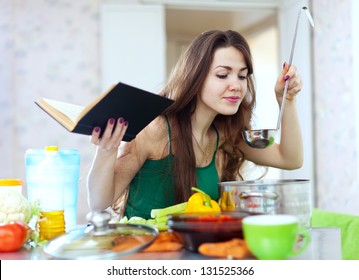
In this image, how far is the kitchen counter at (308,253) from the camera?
844 millimetres

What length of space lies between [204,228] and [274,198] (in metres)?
0.17

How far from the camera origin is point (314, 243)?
0.95 metres

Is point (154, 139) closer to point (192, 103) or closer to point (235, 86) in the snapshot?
Result: point (192, 103)

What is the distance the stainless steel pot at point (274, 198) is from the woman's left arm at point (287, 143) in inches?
22.0

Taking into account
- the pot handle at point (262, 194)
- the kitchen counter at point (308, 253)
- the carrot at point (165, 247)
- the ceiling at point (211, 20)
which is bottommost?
the kitchen counter at point (308, 253)

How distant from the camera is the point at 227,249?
32.1 inches

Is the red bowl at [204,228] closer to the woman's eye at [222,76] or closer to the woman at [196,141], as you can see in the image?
the woman at [196,141]

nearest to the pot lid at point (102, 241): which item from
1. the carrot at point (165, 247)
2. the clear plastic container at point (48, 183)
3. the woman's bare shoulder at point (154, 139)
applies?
the carrot at point (165, 247)

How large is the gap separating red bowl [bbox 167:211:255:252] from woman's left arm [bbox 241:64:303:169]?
0.70 metres

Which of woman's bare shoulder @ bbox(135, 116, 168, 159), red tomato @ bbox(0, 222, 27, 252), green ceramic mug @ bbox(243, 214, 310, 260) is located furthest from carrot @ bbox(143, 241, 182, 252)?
woman's bare shoulder @ bbox(135, 116, 168, 159)

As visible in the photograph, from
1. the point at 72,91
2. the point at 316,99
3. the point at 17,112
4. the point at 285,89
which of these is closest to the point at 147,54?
the point at 72,91

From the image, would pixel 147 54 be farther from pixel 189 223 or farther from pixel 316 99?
pixel 189 223
